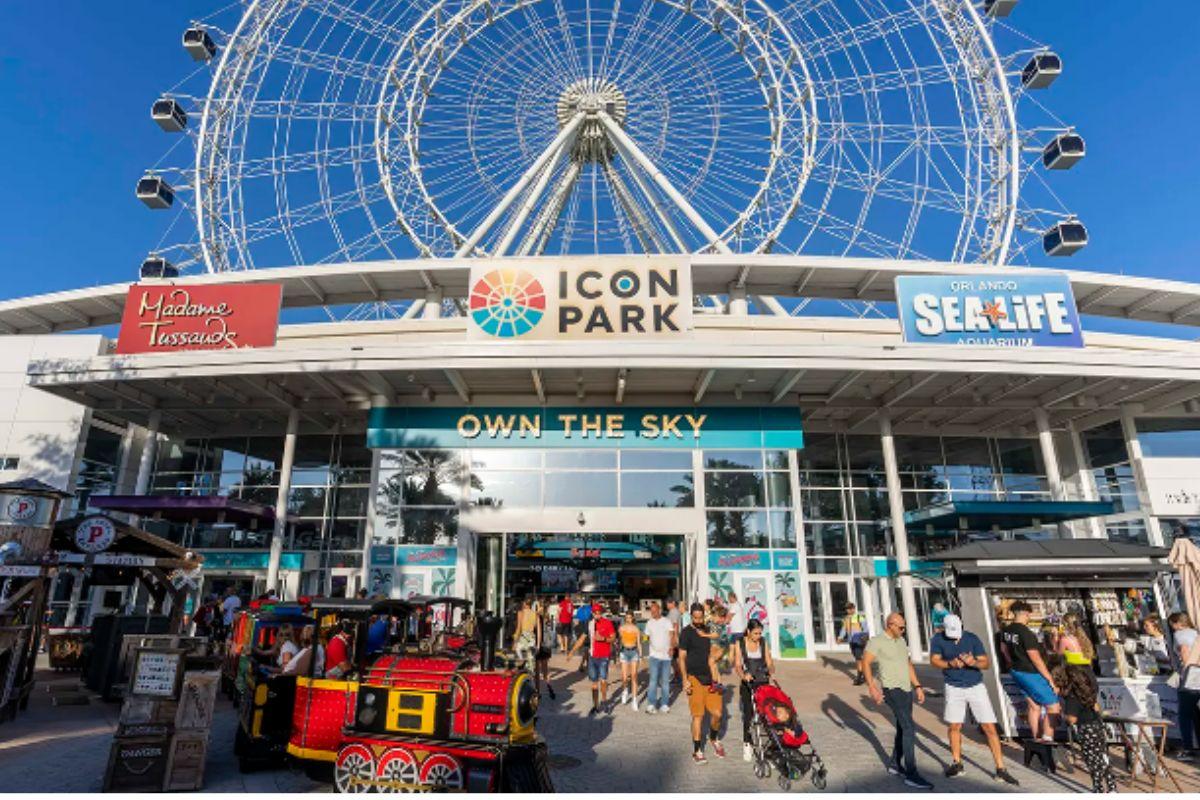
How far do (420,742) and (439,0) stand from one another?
32027 millimetres

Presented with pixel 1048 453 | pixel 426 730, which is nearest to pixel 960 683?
pixel 426 730

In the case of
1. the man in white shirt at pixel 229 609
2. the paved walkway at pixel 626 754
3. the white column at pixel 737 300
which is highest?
the white column at pixel 737 300

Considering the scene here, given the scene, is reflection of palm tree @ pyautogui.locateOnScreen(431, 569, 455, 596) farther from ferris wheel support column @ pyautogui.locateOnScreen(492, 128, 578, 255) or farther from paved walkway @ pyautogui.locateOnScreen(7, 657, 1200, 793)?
ferris wheel support column @ pyautogui.locateOnScreen(492, 128, 578, 255)

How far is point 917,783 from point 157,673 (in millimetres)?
8378

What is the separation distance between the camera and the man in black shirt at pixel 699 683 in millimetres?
8211

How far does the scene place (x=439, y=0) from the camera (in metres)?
29.5

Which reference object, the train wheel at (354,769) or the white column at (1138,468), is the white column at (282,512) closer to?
the train wheel at (354,769)

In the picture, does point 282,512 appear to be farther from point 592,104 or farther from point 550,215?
point 592,104

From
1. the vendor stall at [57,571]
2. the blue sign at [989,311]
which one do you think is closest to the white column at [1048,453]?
the blue sign at [989,311]

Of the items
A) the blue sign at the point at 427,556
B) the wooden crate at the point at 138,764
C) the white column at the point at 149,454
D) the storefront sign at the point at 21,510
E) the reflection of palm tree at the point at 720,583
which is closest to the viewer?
the wooden crate at the point at 138,764

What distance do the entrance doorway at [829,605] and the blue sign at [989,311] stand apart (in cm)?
863

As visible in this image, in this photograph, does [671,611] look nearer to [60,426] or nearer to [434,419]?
[434,419]

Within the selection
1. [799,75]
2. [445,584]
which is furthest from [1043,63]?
[445,584]

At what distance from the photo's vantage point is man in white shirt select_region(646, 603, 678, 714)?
1094 centimetres
